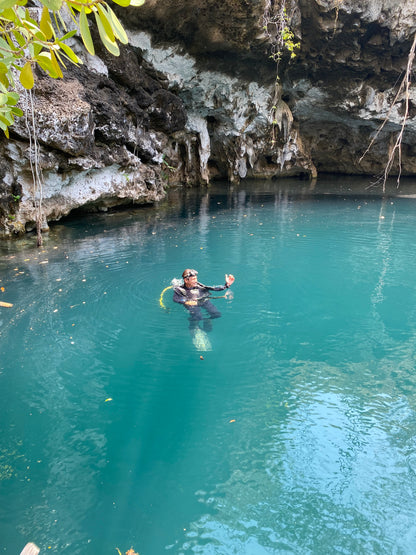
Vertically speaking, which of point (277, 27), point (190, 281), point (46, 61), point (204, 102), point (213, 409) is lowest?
point (213, 409)

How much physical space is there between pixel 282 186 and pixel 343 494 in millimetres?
21153

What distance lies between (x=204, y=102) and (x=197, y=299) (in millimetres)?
16030

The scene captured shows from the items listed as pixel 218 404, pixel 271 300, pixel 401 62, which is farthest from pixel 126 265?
pixel 401 62

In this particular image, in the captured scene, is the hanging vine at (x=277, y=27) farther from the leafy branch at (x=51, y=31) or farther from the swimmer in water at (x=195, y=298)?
the leafy branch at (x=51, y=31)

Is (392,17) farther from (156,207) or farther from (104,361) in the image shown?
(104,361)

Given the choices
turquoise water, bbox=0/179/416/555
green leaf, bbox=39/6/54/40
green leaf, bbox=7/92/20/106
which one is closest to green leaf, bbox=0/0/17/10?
green leaf, bbox=39/6/54/40

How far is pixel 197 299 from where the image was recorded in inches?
250

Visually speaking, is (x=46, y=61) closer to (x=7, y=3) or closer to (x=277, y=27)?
(x=7, y=3)

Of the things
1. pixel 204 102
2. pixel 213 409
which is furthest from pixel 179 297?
pixel 204 102

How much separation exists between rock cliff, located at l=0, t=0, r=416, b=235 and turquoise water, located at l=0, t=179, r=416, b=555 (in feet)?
13.4

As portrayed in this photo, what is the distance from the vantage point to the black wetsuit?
20.2ft

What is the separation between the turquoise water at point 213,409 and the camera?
3127mm

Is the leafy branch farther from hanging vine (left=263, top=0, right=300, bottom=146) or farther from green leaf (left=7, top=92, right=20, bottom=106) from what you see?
hanging vine (left=263, top=0, right=300, bottom=146)

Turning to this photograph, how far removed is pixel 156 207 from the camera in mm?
16453
